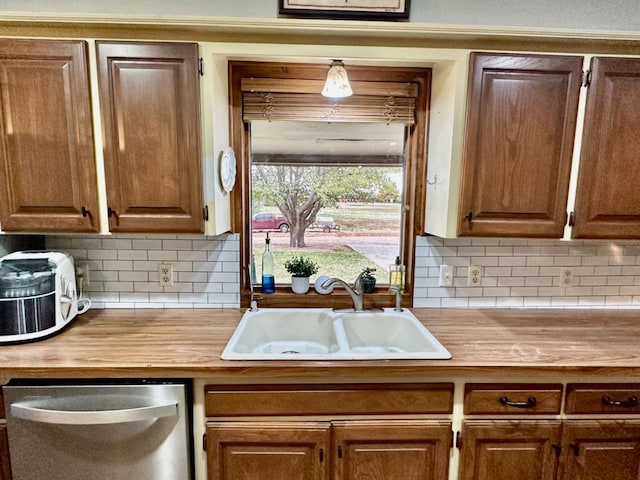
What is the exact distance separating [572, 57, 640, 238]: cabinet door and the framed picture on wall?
0.83 meters

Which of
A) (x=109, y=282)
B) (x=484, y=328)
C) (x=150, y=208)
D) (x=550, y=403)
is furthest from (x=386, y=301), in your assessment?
(x=109, y=282)

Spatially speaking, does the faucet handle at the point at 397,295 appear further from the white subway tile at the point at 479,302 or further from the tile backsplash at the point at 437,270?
the white subway tile at the point at 479,302

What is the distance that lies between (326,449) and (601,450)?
998mm

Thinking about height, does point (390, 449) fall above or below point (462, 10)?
below

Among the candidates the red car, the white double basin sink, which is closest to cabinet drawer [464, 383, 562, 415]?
the white double basin sink

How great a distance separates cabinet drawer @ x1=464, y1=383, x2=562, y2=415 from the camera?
1.30 m

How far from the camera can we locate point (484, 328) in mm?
1603

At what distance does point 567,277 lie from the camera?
6.18 feet

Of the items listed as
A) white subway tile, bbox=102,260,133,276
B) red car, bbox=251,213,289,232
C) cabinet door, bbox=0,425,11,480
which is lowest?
cabinet door, bbox=0,425,11,480

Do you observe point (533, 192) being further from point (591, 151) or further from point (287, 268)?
point (287, 268)

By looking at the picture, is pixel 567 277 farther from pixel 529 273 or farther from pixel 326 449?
pixel 326 449

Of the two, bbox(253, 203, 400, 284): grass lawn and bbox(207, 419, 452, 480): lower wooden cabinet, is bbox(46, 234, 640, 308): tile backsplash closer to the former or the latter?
bbox(253, 203, 400, 284): grass lawn

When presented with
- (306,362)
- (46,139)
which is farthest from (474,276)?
(46,139)

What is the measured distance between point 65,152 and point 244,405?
3.82 ft
